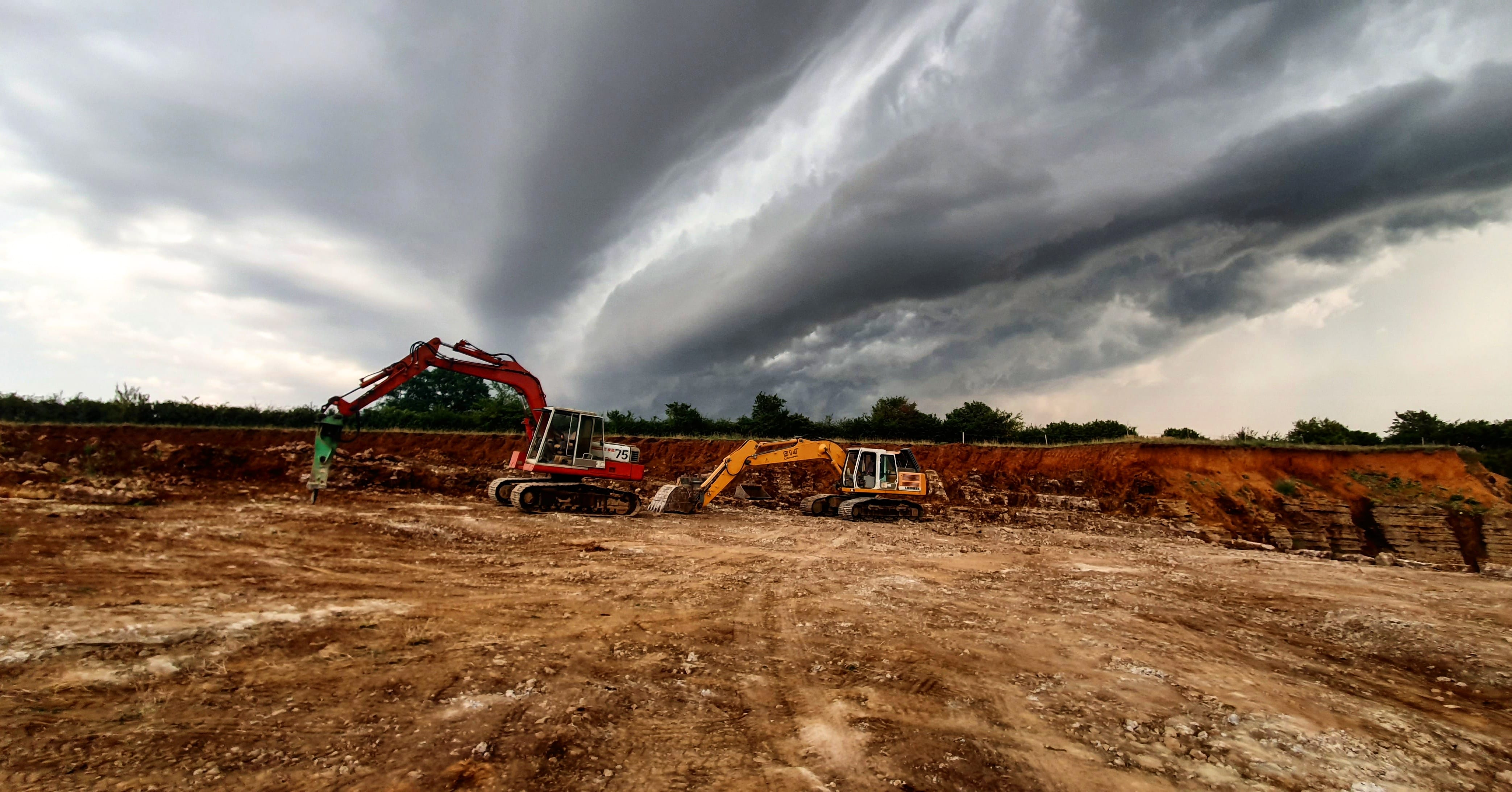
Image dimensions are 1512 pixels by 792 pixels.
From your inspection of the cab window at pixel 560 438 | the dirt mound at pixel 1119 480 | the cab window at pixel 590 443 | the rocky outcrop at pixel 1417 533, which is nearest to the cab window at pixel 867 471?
the dirt mound at pixel 1119 480

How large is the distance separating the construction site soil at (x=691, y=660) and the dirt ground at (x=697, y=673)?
0.03 m

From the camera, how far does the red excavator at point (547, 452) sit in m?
14.9

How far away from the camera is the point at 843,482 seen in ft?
62.7

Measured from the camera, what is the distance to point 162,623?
520cm

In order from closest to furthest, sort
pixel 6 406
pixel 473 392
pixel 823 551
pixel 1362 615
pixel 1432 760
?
pixel 1432 760 → pixel 1362 615 → pixel 823 551 → pixel 6 406 → pixel 473 392

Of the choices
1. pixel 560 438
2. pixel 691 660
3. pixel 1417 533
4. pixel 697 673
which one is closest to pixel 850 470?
pixel 560 438

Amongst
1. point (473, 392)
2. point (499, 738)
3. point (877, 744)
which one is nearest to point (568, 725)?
point (499, 738)

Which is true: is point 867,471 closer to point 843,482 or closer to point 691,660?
point 843,482

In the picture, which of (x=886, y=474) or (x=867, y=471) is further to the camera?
(x=867, y=471)

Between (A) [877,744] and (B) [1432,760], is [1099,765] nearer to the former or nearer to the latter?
(A) [877,744]

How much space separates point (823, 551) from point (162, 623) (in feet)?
32.0

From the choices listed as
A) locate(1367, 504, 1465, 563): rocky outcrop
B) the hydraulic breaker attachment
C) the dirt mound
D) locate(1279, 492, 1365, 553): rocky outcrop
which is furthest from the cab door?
locate(1367, 504, 1465, 563): rocky outcrop

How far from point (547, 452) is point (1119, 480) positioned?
2065 centimetres

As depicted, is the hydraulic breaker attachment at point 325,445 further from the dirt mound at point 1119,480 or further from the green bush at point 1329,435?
the green bush at point 1329,435
